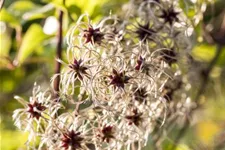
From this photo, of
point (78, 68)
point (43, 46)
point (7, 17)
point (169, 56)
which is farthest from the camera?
point (43, 46)

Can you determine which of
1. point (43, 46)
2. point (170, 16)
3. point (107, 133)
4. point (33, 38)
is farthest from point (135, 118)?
point (43, 46)

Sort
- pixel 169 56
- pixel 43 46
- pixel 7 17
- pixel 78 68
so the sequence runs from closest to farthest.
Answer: pixel 78 68 < pixel 169 56 < pixel 7 17 < pixel 43 46

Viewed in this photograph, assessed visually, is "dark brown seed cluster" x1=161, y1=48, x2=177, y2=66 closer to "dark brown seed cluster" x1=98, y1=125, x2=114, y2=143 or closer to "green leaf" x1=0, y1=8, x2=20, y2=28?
"dark brown seed cluster" x1=98, y1=125, x2=114, y2=143

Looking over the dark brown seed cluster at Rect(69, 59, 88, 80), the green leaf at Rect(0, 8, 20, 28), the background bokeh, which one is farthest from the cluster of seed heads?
the green leaf at Rect(0, 8, 20, 28)

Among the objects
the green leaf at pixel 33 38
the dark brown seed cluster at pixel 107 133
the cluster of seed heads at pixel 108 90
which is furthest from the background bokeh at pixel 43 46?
the dark brown seed cluster at pixel 107 133

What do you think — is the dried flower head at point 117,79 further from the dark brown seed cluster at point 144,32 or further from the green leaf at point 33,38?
the green leaf at point 33,38

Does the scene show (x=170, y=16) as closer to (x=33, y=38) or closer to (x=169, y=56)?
(x=169, y=56)
